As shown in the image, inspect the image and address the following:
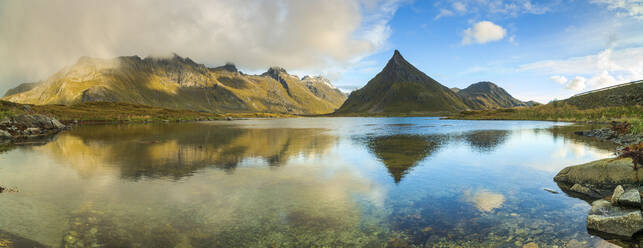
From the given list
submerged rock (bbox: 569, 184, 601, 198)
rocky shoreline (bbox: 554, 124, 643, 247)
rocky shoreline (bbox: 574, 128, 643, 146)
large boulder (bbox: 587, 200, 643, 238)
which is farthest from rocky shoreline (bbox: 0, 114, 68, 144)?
rocky shoreline (bbox: 574, 128, 643, 146)

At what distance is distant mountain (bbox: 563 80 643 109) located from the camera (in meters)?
101

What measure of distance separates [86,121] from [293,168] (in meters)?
Result: 119

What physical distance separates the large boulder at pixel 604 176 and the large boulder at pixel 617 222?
4.65m

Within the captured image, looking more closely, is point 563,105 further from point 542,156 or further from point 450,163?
point 450,163

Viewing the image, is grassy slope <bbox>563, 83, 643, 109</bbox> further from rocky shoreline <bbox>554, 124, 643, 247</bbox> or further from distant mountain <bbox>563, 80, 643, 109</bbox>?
rocky shoreline <bbox>554, 124, 643, 247</bbox>

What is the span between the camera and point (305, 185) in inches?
780

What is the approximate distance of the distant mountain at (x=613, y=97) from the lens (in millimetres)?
101125

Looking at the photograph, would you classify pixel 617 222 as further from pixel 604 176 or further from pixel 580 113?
pixel 580 113

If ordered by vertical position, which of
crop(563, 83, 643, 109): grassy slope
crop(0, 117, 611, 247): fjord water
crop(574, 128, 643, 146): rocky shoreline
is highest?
crop(563, 83, 643, 109): grassy slope

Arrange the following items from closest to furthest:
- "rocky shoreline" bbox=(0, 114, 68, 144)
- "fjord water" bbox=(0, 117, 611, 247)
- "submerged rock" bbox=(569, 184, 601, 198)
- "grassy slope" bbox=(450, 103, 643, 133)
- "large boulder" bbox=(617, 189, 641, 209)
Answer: "fjord water" bbox=(0, 117, 611, 247) < "large boulder" bbox=(617, 189, 641, 209) < "submerged rock" bbox=(569, 184, 601, 198) < "rocky shoreline" bbox=(0, 114, 68, 144) < "grassy slope" bbox=(450, 103, 643, 133)

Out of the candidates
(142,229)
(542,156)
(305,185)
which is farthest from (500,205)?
(542,156)

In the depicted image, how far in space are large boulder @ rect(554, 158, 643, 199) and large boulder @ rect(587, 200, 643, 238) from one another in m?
4.65

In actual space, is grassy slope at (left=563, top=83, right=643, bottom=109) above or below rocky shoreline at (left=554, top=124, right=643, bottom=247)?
above

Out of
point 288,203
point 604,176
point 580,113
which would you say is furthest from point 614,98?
point 288,203
